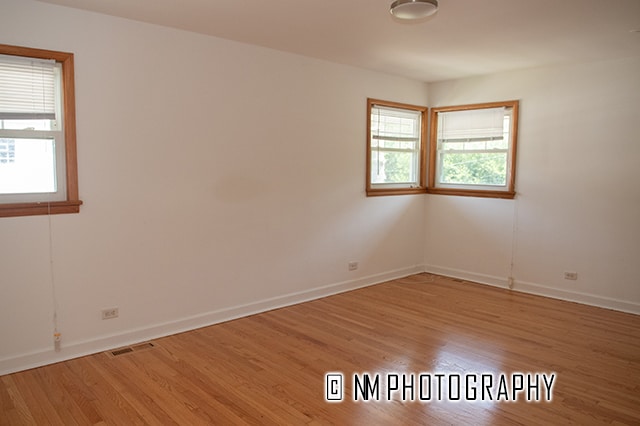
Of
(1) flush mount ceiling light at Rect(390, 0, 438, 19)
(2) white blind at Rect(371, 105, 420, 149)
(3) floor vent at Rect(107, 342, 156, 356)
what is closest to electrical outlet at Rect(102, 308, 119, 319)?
(3) floor vent at Rect(107, 342, 156, 356)

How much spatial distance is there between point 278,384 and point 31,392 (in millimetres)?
1544

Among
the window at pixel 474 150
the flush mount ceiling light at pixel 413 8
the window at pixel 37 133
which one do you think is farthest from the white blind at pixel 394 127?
the window at pixel 37 133

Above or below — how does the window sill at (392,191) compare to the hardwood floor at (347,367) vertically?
above

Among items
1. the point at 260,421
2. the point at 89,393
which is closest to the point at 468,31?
the point at 260,421

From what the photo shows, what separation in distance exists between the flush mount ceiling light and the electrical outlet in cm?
304

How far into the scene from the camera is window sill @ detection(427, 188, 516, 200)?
534cm

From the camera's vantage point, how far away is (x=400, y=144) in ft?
19.2

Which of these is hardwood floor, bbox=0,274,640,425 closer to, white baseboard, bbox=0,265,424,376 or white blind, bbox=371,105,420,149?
white baseboard, bbox=0,265,424,376

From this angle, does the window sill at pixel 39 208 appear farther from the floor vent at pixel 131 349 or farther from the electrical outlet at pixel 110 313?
the floor vent at pixel 131 349

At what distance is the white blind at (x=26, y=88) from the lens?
120 inches

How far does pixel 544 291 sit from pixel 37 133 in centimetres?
517

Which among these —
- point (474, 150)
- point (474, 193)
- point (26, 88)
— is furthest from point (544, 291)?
point (26, 88)

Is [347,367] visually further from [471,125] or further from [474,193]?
[471,125]

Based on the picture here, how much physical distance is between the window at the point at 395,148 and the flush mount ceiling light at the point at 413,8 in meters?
2.25
